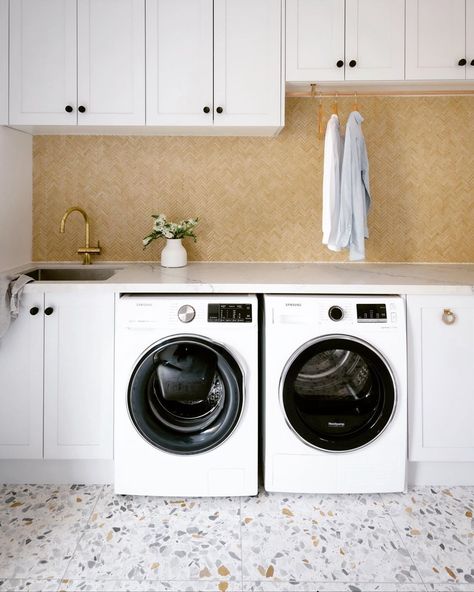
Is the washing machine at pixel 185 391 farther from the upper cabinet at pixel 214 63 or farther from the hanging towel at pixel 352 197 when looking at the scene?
the upper cabinet at pixel 214 63

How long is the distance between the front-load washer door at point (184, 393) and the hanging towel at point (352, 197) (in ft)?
3.02

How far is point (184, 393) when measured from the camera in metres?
2.19

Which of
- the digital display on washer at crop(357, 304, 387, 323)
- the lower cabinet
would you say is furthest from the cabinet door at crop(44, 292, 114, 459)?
the digital display on washer at crop(357, 304, 387, 323)

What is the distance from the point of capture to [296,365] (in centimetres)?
213

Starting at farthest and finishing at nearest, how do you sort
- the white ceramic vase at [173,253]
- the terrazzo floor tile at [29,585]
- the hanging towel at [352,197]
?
1. the white ceramic vase at [173,253]
2. the hanging towel at [352,197]
3. the terrazzo floor tile at [29,585]

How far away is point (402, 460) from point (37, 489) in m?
1.63

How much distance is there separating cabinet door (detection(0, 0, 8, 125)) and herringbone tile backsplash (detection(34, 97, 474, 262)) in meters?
0.41

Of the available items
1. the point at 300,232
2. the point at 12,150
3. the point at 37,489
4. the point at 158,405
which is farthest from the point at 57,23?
the point at 37,489

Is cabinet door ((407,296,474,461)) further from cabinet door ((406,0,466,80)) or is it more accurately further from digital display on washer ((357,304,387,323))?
cabinet door ((406,0,466,80))

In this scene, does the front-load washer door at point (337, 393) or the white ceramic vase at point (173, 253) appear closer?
the front-load washer door at point (337, 393)

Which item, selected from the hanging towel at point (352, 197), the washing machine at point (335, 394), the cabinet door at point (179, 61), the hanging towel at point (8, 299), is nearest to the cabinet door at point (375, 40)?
the hanging towel at point (352, 197)

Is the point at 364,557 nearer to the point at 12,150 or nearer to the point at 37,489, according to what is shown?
the point at 37,489

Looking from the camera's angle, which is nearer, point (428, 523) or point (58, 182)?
point (428, 523)

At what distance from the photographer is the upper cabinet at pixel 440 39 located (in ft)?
8.05
